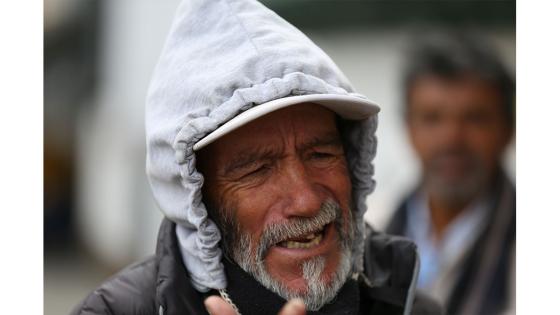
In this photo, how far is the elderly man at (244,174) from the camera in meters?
1.97

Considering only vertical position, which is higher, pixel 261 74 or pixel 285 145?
pixel 261 74

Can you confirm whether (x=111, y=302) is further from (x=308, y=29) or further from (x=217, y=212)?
(x=308, y=29)

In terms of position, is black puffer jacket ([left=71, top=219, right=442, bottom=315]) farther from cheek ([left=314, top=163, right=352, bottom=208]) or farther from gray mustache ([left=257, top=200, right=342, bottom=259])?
cheek ([left=314, top=163, right=352, bottom=208])

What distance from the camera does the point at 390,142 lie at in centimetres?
595

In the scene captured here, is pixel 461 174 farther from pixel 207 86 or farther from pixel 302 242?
pixel 207 86

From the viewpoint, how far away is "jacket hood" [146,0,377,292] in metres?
1.96

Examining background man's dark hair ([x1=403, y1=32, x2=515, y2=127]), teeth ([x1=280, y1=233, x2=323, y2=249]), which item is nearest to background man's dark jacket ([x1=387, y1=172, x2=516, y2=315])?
background man's dark hair ([x1=403, y1=32, x2=515, y2=127])

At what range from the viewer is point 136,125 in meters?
6.32

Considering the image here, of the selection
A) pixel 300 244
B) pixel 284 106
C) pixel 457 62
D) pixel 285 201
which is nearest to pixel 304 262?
pixel 300 244

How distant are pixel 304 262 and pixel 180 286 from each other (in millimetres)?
364

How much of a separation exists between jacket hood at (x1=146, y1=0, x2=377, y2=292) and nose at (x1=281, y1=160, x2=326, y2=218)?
8.9 inches

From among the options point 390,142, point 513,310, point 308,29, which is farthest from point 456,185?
point 308,29

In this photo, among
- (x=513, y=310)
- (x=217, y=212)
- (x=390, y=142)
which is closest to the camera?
(x=217, y=212)

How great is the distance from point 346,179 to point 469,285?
128 inches
